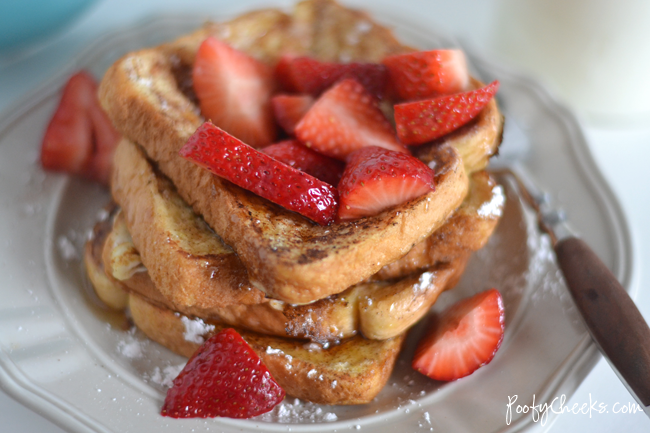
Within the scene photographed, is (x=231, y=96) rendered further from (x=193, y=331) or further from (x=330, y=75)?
(x=193, y=331)

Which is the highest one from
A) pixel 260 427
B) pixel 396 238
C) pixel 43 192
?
pixel 396 238

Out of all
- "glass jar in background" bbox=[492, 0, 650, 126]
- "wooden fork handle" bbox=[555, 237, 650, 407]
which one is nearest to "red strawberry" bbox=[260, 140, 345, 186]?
"wooden fork handle" bbox=[555, 237, 650, 407]

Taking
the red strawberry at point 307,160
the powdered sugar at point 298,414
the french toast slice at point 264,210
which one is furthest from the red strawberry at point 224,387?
the red strawberry at point 307,160

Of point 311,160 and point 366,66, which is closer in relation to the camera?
point 311,160

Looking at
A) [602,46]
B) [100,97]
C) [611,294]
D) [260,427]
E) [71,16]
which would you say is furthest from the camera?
[71,16]

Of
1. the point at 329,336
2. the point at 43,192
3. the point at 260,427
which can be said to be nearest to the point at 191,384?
the point at 260,427

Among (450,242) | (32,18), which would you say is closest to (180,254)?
(450,242)

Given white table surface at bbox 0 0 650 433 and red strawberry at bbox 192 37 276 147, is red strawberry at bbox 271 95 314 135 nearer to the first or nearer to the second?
red strawberry at bbox 192 37 276 147

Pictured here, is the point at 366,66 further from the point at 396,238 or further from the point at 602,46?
the point at 602,46
